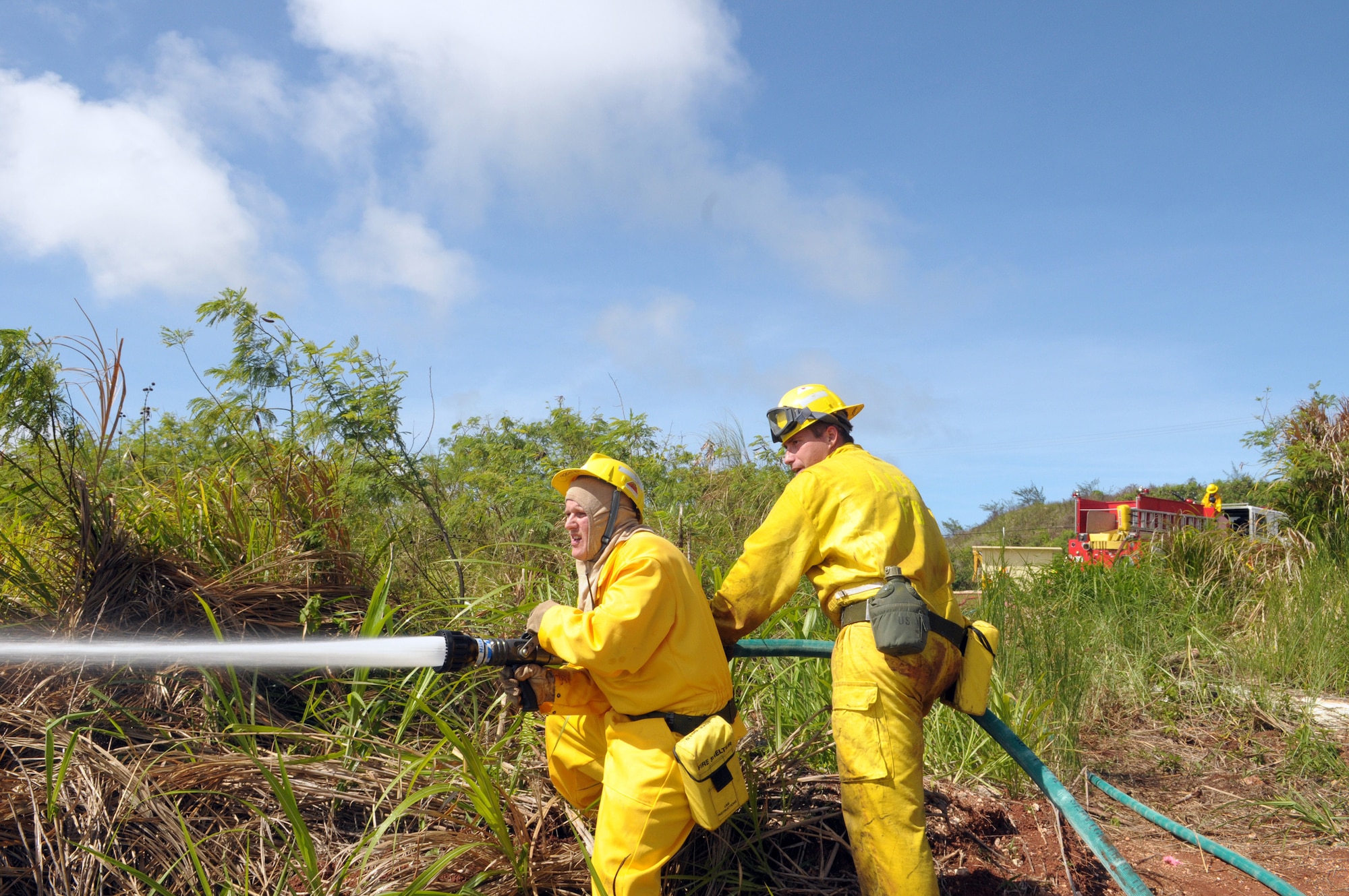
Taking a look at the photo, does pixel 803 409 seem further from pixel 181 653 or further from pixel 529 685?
pixel 181 653

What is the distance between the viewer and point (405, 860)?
10.8ft

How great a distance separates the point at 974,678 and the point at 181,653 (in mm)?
3485

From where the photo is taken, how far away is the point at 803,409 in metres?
3.76

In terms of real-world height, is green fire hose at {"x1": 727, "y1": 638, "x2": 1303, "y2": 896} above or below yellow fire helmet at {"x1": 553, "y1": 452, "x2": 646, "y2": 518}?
below

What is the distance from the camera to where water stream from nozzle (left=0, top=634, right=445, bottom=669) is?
3.87 metres

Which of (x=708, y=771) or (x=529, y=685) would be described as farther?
(x=529, y=685)

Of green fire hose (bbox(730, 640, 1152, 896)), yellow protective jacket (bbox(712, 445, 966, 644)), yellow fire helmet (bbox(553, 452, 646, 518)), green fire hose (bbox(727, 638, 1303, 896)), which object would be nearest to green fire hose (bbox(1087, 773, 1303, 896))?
green fire hose (bbox(727, 638, 1303, 896))

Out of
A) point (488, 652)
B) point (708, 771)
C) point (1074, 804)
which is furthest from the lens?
point (1074, 804)

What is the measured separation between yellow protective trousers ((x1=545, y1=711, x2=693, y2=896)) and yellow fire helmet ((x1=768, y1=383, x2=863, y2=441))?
4.56 feet

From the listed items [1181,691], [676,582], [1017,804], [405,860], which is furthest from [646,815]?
[1181,691]

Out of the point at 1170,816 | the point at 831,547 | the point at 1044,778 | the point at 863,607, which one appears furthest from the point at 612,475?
the point at 1170,816

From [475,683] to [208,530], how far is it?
1719 millimetres

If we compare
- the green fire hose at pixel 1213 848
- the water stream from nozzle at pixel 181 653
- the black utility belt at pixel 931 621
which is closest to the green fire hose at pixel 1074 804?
the green fire hose at pixel 1213 848

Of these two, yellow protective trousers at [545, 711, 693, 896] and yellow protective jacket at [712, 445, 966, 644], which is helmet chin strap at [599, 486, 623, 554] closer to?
yellow protective jacket at [712, 445, 966, 644]
